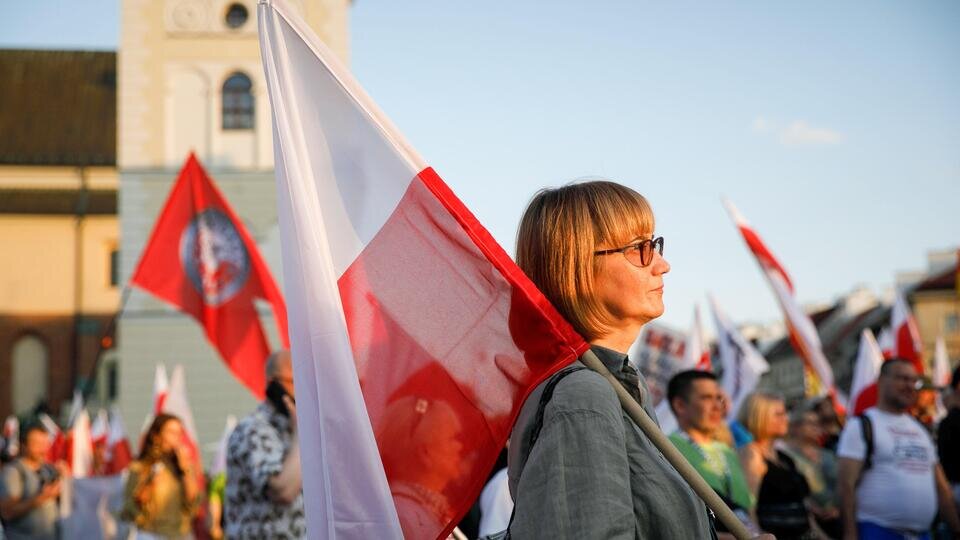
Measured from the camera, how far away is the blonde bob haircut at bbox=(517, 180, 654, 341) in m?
2.83

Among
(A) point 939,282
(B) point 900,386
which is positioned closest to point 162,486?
(B) point 900,386

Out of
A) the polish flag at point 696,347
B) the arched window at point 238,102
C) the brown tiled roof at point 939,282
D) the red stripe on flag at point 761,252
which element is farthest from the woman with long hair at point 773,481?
the brown tiled roof at point 939,282

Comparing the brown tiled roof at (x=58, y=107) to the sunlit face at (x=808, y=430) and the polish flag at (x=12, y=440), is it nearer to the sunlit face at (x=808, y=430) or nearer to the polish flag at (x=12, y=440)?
the polish flag at (x=12, y=440)

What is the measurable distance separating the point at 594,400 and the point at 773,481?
16.7 ft

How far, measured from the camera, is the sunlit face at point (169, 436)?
8.43m

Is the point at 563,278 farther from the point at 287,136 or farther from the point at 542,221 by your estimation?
the point at 287,136

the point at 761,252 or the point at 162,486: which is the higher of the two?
the point at 761,252

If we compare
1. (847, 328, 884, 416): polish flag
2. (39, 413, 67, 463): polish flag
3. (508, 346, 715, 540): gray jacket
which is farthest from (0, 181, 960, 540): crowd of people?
(39, 413, 67, 463): polish flag

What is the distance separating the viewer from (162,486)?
8.59 m

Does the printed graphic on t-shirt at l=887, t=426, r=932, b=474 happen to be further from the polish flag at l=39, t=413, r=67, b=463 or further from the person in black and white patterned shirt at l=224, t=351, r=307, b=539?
the polish flag at l=39, t=413, r=67, b=463

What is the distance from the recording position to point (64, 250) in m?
53.5

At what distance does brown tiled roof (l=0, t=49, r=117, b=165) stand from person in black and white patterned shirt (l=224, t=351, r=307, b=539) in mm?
51427

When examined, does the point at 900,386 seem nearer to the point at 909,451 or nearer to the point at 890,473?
Answer: the point at 909,451

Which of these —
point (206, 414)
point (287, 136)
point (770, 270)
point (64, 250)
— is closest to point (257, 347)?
point (770, 270)
